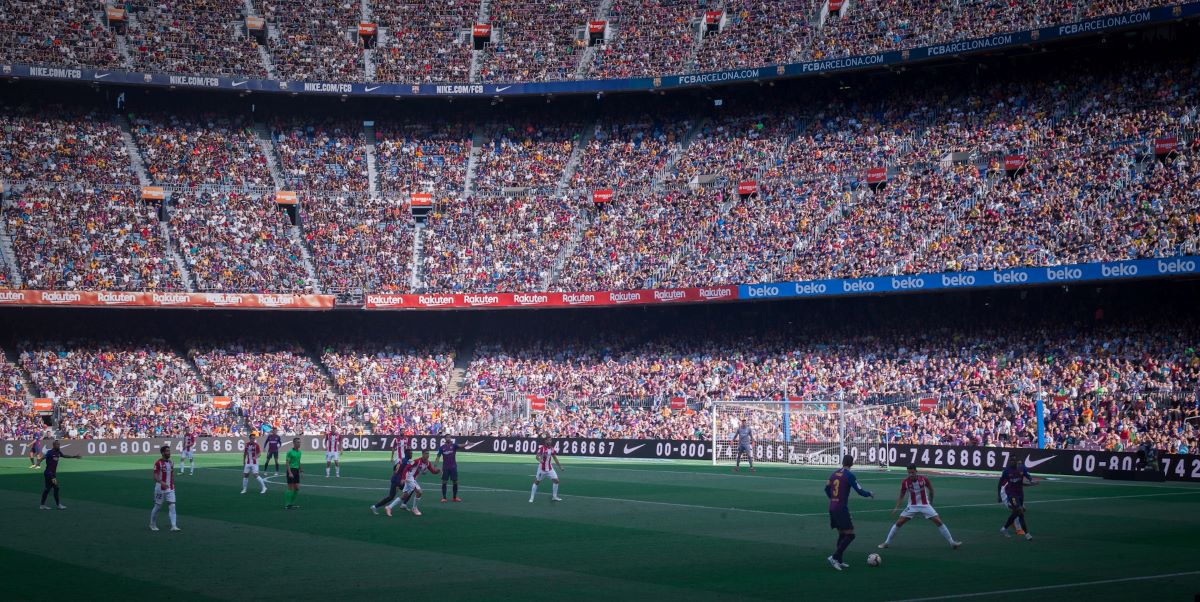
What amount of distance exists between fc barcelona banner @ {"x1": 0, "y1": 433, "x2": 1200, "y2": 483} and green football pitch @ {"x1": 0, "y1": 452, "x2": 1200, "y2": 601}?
2889mm

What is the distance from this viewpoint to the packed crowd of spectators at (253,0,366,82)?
72.6 m

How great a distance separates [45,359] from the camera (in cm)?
6175

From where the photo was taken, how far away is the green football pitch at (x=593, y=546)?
60.3 feet

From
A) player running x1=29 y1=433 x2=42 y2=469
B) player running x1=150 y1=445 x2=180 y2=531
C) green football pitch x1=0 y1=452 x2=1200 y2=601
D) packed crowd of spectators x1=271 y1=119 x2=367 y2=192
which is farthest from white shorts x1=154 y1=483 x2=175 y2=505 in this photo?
packed crowd of spectators x1=271 y1=119 x2=367 y2=192

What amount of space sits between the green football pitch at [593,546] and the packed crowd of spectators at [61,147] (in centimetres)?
3193

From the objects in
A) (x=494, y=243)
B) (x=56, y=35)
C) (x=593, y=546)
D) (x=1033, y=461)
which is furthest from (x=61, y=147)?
(x=593, y=546)

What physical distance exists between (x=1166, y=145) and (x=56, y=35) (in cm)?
5998

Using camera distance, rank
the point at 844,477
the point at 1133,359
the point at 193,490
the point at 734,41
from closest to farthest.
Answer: the point at 844,477, the point at 193,490, the point at 1133,359, the point at 734,41

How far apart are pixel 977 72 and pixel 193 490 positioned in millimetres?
45435

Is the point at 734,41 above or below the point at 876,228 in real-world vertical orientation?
above

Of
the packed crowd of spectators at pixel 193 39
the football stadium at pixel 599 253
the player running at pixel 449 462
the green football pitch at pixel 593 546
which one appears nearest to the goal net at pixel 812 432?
the football stadium at pixel 599 253

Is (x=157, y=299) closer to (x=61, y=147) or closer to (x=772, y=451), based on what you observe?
(x=61, y=147)

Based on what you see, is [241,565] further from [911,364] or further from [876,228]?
[876,228]

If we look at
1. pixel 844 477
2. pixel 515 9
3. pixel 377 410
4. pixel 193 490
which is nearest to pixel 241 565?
pixel 844 477
